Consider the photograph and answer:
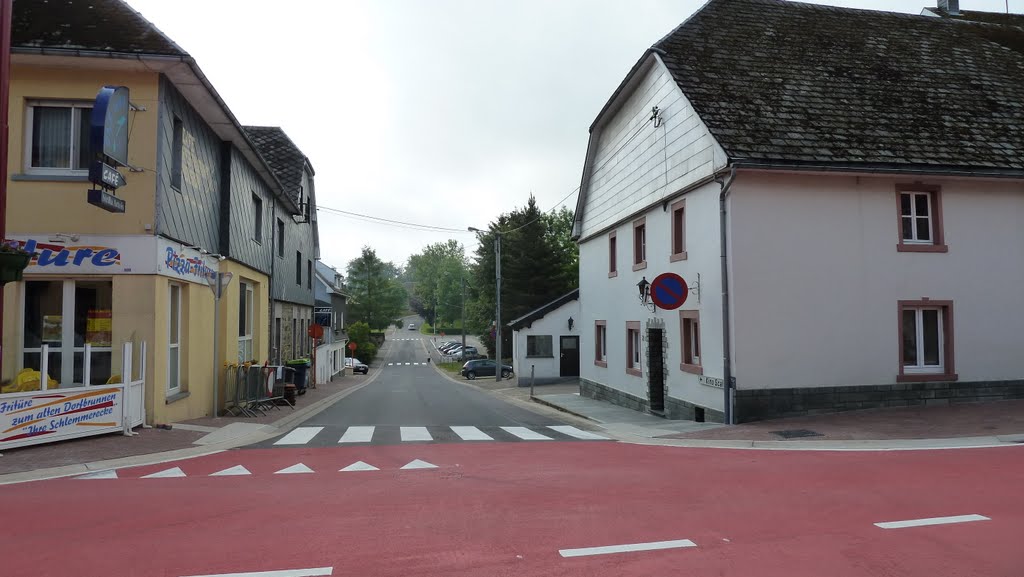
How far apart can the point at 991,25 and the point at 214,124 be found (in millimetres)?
21864

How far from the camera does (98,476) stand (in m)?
8.44

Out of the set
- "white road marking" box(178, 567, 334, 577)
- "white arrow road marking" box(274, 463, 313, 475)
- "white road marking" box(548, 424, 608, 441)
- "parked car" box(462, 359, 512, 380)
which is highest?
"white road marking" box(178, 567, 334, 577)

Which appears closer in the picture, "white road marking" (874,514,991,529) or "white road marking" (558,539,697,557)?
"white road marking" (558,539,697,557)

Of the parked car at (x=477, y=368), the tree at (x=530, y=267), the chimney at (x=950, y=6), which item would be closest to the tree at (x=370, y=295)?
the tree at (x=530, y=267)

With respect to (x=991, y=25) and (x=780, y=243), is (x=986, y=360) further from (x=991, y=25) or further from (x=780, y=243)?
(x=991, y=25)

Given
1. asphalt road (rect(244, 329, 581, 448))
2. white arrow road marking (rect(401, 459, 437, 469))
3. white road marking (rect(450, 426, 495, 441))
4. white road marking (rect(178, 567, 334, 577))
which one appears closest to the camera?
white road marking (rect(178, 567, 334, 577))

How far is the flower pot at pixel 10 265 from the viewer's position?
6855 mm

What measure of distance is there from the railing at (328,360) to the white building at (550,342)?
10.7m

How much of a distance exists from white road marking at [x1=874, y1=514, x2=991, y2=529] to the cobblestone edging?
298 inches

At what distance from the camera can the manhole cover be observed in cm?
1173

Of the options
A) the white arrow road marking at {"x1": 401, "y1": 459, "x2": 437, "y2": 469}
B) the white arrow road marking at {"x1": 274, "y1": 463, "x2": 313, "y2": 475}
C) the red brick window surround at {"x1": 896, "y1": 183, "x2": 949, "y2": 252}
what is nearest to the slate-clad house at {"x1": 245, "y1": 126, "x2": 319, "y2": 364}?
the white arrow road marking at {"x1": 274, "y1": 463, "x2": 313, "y2": 475}

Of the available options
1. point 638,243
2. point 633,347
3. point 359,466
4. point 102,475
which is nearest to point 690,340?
point 633,347

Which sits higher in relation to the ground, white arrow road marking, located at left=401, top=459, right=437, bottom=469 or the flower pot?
the flower pot

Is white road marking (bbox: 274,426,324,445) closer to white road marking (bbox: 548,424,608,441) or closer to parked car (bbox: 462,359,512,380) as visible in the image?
white road marking (bbox: 548,424,608,441)
